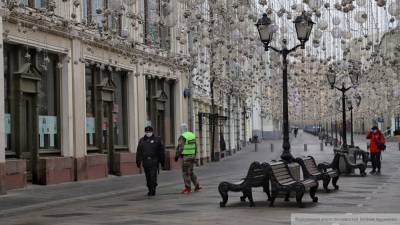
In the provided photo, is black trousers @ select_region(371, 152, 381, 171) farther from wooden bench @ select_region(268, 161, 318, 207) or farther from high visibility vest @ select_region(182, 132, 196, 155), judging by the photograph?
wooden bench @ select_region(268, 161, 318, 207)

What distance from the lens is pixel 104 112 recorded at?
2762cm

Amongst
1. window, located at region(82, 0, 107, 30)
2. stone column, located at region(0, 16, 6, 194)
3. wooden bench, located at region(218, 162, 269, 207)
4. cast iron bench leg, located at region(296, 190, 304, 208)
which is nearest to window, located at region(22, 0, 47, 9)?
stone column, located at region(0, 16, 6, 194)

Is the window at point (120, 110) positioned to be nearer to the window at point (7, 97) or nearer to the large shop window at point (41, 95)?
the large shop window at point (41, 95)

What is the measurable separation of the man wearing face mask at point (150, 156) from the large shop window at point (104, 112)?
23.6 feet

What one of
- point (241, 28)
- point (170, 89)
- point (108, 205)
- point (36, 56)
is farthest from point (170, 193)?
point (170, 89)

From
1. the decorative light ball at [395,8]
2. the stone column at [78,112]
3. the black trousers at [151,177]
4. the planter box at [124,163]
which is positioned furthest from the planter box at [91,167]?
the decorative light ball at [395,8]

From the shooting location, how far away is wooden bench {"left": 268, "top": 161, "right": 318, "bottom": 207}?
14.3 m

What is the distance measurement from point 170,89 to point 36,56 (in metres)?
13.5

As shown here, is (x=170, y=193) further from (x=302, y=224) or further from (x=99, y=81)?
(x=302, y=224)

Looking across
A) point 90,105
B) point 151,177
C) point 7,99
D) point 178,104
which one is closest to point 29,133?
point 7,99

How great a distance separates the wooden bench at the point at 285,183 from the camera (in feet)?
47.0

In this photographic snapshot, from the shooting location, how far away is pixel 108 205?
16.3m

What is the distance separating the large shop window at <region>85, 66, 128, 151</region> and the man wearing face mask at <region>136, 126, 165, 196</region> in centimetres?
A: 720

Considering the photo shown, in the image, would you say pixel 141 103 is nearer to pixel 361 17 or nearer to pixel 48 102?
pixel 48 102
